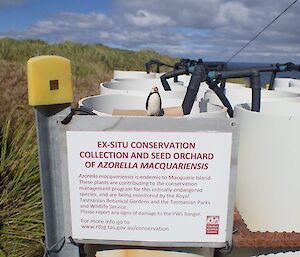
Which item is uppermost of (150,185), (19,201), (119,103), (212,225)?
(119,103)

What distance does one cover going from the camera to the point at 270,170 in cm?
224

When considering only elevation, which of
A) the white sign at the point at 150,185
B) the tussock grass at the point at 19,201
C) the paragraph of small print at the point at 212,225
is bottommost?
the tussock grass at the point at 19,201

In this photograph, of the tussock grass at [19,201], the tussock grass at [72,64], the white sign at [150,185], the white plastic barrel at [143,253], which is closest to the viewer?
the white sign at [150,185]

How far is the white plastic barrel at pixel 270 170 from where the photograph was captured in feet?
7.16

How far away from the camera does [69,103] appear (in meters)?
1.63

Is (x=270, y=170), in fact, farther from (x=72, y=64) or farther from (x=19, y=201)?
(x=72, y=64)

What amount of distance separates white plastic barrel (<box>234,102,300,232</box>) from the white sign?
592 millimetres

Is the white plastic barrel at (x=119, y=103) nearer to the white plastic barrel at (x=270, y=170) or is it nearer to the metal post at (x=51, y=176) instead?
the white plastic barrel at (x=270, y=170)

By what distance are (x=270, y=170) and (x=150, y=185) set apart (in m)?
0.90

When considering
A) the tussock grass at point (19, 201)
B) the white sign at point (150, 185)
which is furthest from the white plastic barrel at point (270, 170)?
the tussock grass at point (19, 201)

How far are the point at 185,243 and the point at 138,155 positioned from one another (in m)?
0.46

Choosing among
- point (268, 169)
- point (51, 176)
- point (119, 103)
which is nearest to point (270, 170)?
point (268, 169)

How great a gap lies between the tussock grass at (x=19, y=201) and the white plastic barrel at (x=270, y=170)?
136 cm

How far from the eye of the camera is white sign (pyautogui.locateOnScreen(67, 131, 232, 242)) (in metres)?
1.61
